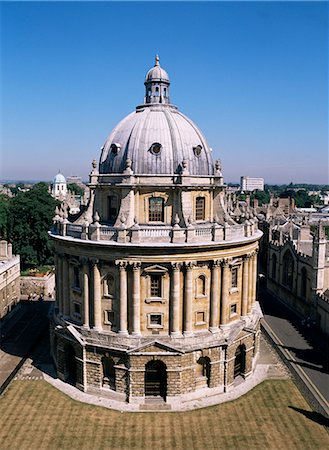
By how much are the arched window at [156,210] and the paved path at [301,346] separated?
69.4 ft

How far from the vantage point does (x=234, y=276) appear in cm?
4069

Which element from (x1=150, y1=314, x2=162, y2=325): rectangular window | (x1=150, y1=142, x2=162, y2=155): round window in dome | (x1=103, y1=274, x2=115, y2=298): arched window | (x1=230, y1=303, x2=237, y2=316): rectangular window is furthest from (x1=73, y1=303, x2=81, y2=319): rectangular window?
(x1=150, y1=142, x2=162, y2=155): round window in dome

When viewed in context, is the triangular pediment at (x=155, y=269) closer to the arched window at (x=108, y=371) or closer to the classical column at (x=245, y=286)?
the arched window at (x=108, y=371)

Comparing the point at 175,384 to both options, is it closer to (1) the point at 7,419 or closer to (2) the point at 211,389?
(2) the point at 211,389

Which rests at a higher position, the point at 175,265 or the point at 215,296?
the point at 175,265

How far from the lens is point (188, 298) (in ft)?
120

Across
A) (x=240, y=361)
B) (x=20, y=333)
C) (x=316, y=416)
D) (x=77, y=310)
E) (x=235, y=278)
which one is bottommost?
(x=316, y=416)

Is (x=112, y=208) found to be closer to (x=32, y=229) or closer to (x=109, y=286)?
(x=109, y=286)

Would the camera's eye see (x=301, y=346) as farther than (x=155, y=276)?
Yes

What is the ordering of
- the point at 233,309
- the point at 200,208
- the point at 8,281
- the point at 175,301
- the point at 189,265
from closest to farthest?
the point at 189,265
the point at 175,301
the point at 233,309
the point at 200,208
the point at 8,281

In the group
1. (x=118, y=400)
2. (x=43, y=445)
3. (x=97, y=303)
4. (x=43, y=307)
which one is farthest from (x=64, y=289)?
(x=43, y=307)

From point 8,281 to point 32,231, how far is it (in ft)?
66.5

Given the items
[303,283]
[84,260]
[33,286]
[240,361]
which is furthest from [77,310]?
[303,283]

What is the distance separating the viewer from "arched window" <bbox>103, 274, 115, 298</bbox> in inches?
1469
